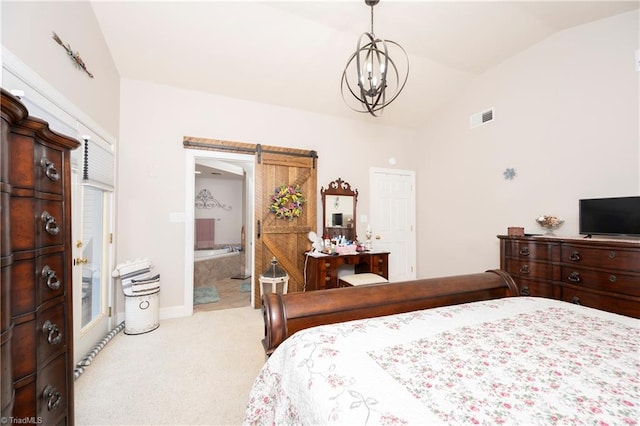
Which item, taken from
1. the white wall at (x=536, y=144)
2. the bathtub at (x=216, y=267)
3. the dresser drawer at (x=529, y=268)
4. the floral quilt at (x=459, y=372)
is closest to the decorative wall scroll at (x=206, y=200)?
the bathtub at (x=216, y=267)

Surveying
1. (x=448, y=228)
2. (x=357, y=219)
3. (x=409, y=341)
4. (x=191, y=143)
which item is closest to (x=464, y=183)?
(x=448, y=228)

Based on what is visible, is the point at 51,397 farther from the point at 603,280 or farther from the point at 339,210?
the point at 603,280

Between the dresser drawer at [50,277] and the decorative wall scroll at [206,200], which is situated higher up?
the decorative wall scroll at [206,200]

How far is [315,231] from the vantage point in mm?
3918

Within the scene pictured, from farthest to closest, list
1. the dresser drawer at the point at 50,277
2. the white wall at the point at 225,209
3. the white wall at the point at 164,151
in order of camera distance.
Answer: the white wall at the point at 225,209
the white wall at the point at 164,151
the dresser drawer at the point at 50,277

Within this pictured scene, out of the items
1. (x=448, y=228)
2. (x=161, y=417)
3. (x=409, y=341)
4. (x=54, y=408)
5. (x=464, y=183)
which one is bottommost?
(x=161, y=417)

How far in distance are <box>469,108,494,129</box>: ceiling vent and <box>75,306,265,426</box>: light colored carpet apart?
396cm

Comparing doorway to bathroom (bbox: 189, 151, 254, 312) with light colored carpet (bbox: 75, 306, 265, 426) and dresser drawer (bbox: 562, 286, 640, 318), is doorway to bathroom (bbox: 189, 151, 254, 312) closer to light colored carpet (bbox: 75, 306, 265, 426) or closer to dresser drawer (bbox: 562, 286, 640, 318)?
light colored carpet (bbox: 75, 306, 265, 426)

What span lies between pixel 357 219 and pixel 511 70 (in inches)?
111

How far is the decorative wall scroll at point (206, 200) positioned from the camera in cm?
702

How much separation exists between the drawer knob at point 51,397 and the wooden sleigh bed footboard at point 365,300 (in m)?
0.86

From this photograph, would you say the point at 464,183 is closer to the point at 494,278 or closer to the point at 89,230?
the point at 494,278

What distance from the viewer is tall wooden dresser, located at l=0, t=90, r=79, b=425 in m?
0.81

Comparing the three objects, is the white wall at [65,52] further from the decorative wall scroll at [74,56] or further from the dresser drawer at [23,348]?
the dresser drawer at [23,348]
